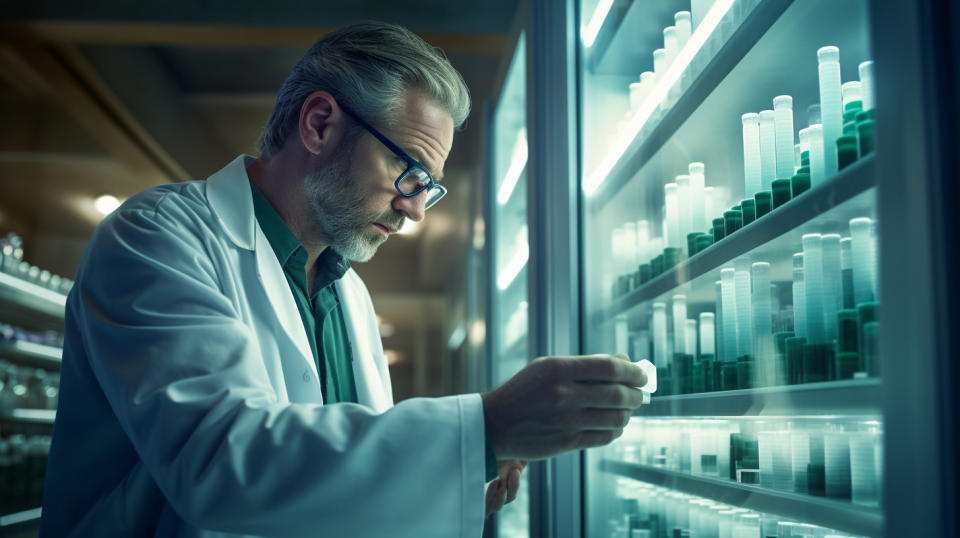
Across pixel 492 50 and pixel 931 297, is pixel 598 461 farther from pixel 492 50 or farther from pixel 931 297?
pixel 492 50

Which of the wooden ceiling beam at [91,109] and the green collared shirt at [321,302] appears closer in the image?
the green collared shirt at [321,302]

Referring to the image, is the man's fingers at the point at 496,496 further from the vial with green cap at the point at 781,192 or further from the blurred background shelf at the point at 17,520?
the blurred background shelf at the point at 17,520

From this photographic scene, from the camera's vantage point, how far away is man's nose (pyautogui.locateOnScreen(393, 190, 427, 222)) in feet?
4.78

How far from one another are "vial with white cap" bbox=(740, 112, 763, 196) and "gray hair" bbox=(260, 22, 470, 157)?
1.79 feet

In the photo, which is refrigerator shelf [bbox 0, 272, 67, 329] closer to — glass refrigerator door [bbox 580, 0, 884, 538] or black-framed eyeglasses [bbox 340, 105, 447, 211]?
black-framed eyeglasses [bbox 340, 105, 447, 211]

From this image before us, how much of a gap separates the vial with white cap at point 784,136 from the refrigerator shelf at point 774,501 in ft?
1.54

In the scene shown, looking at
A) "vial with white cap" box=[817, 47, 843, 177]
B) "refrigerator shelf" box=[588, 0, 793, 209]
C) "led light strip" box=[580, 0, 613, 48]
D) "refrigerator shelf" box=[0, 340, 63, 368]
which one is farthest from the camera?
"refrigerator shelf" box=[0, 340, 63, 368]

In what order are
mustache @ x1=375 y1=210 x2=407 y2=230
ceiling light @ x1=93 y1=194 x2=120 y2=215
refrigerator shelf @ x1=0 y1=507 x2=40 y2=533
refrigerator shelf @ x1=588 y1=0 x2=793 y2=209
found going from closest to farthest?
refrigerator shelf @ x1=588 y1=0 x2=793 y2=209 → mustache @ x1=375 y1=210 x2=407 y2=230 → refrigerator shelf @ x1=0 y1=507 x2=40 y2=533 → ceiling light @ x1=93 y1=194 x2=120 y2=215

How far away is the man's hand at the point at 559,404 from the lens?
0.88m

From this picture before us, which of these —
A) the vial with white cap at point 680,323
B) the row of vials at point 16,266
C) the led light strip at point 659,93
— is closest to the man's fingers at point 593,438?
the vial with white cap at point 680,323

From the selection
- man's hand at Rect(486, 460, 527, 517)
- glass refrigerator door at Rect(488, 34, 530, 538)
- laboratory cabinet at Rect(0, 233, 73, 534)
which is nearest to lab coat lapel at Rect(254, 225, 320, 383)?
man's hand at Rect(486, 460, 527, 517)

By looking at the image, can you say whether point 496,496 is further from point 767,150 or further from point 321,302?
point 767,150

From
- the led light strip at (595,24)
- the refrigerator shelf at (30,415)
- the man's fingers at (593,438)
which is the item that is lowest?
the refrigerator shelf at (30,415)

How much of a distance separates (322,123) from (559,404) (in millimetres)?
810
